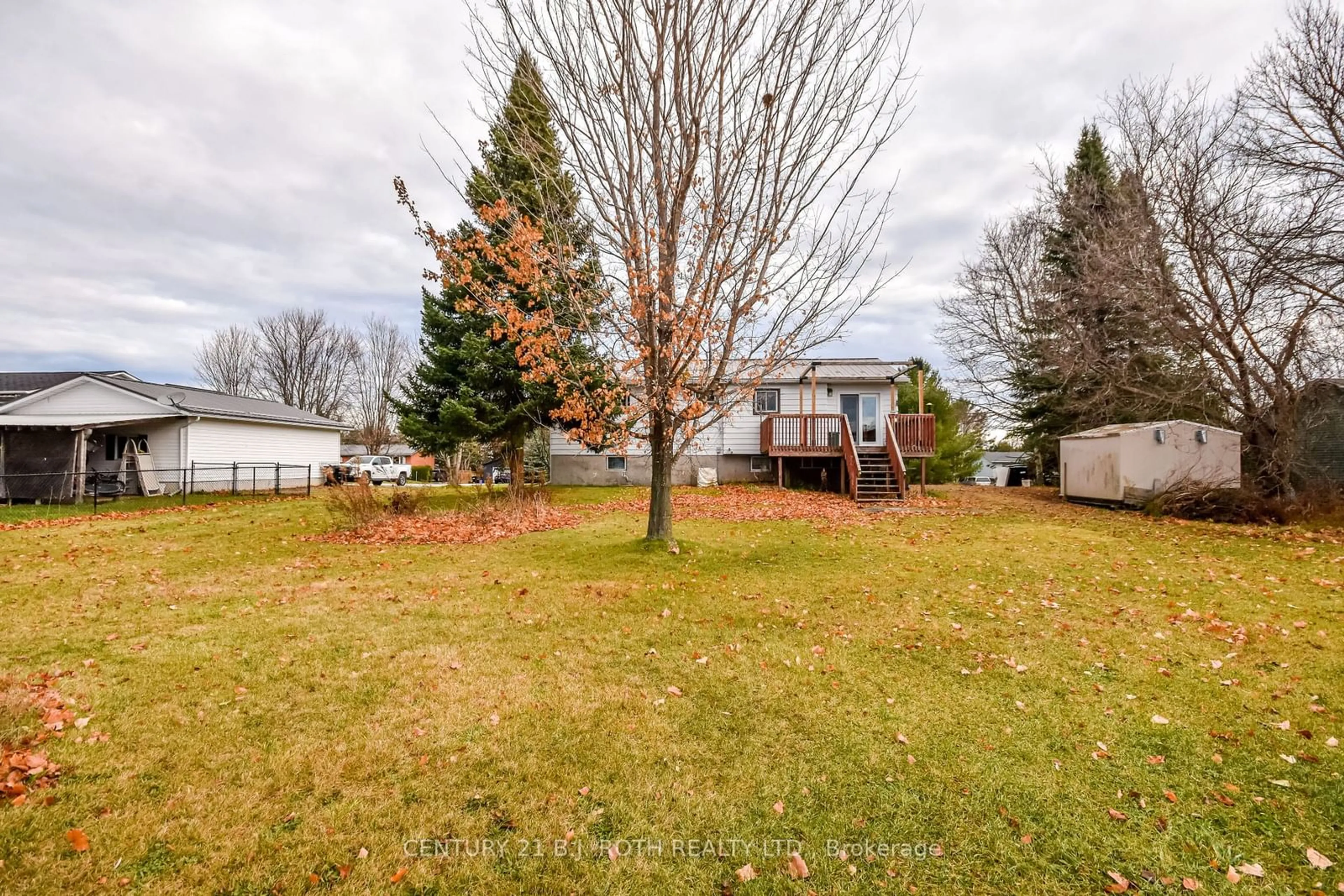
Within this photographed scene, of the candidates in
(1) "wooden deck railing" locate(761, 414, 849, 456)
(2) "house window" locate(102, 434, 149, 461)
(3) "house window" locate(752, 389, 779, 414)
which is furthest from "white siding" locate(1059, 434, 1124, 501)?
(2) "house window" locate(102, 434, 149, 461)

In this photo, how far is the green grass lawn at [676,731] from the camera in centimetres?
239

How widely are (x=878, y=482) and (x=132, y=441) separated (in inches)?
998

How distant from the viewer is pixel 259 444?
22.3 m

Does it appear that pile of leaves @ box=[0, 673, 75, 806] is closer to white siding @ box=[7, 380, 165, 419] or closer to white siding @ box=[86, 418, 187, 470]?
white siding @ box=[86, 418, 187, 470]

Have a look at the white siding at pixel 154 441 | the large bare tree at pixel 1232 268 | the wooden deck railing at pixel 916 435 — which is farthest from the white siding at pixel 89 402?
the large bare tree at pixel 1232 268

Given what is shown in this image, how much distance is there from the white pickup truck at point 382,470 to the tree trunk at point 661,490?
2314cm

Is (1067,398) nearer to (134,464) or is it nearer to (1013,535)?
(1013,535)

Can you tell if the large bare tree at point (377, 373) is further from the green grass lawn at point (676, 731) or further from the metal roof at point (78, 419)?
the green grass lawn at point (676, 731)

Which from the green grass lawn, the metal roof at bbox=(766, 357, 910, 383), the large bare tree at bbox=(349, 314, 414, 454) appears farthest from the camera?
the large bare tree at bbox=(349, 314, 414, 454)

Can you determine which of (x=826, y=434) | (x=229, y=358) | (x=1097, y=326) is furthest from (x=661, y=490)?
(x=229, y=358)

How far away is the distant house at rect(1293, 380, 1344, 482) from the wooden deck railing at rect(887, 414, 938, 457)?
25.7ft

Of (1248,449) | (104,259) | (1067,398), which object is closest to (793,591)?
(1248,449)

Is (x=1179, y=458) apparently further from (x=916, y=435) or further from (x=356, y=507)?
(x=356, y=507)

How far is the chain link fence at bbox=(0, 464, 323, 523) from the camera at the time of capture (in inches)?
600
